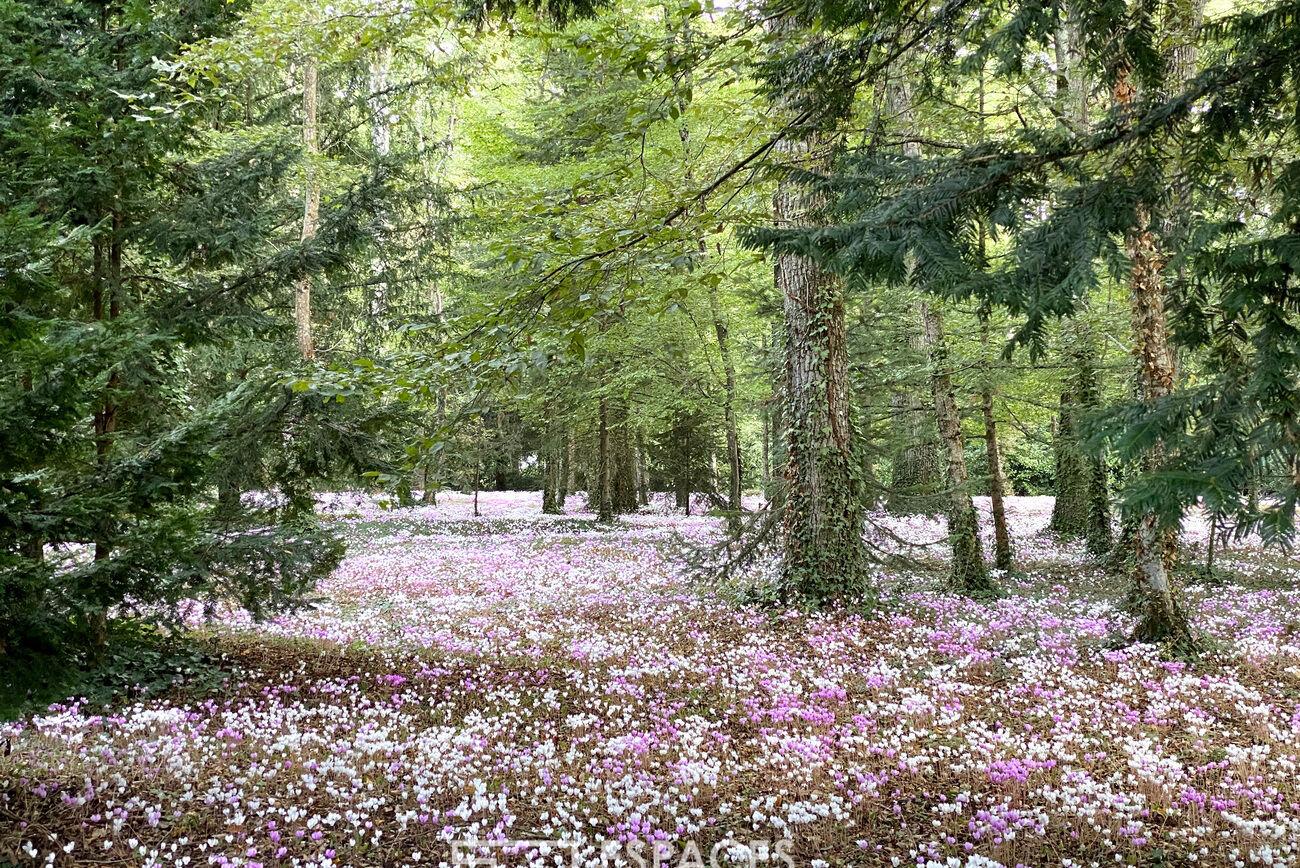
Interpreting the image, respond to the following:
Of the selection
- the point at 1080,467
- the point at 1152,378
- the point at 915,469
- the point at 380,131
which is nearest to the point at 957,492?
the point at 1152,378

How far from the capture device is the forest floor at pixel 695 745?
378 centimetres

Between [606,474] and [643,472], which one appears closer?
[606,474]

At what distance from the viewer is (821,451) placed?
879 cm

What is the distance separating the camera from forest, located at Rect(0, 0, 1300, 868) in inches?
120

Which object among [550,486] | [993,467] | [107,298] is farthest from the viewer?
[550,486]

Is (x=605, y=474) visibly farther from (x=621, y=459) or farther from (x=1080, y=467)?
(x=1080, y=467)

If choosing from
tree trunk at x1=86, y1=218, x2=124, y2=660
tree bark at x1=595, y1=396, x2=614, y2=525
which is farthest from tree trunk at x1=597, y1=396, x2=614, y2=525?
tree trunk at x1=86, y1=218, x2=124, y2=660

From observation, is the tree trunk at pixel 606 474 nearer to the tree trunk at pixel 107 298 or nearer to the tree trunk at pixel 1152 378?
the tree trunk at pixel 107 298

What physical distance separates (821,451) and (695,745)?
4767 millimetres

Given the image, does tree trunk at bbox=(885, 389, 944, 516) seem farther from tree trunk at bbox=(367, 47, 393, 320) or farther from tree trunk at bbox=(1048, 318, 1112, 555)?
tree trunk at bbox=(367, 47, 393, 320)

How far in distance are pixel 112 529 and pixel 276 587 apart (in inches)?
50.6

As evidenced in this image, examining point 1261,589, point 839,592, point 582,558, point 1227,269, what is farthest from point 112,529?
point 1261,589

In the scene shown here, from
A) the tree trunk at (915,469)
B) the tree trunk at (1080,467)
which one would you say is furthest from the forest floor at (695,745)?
the tree trunk at (1080,467)

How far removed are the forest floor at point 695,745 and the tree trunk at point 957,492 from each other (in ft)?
3.29
